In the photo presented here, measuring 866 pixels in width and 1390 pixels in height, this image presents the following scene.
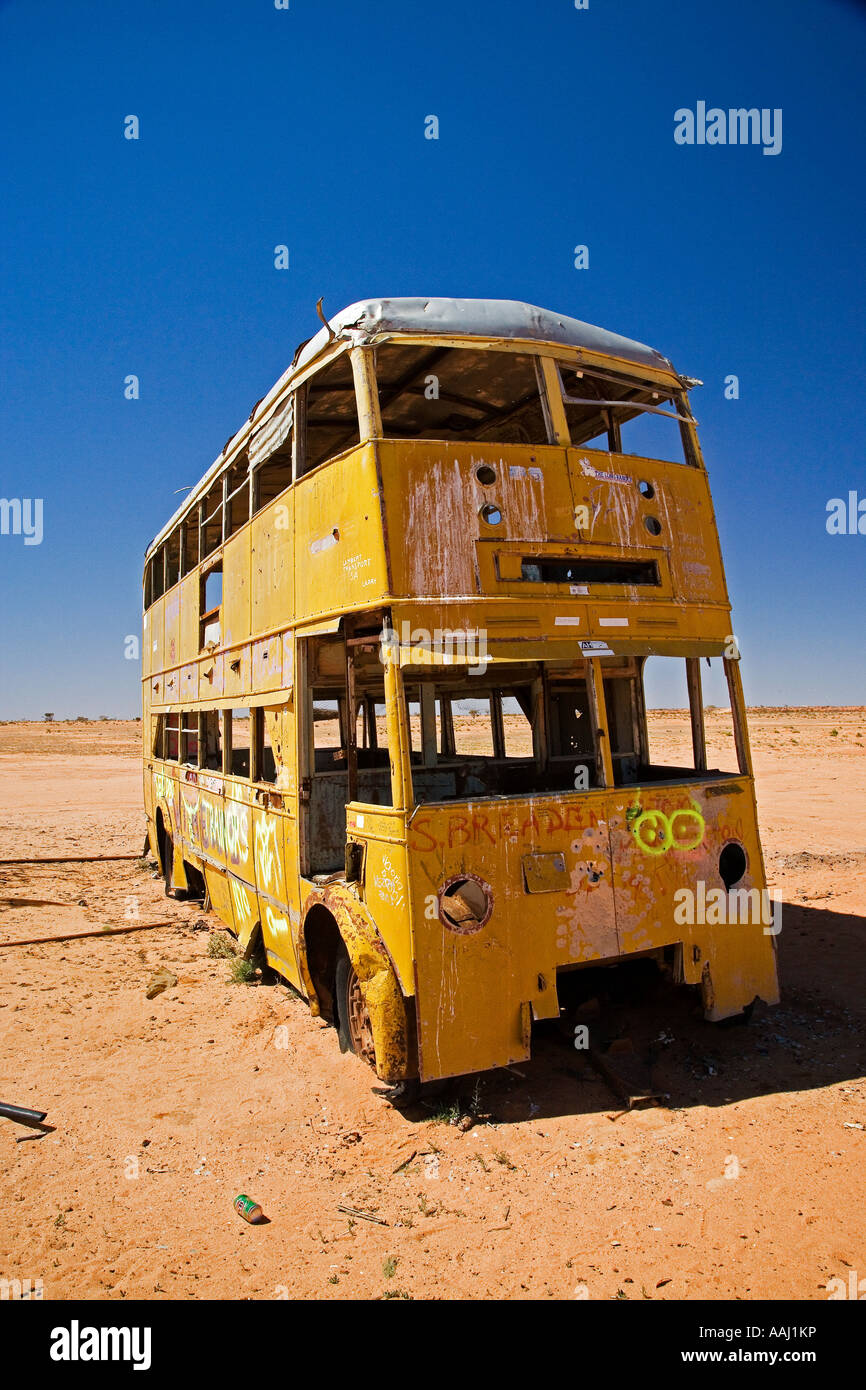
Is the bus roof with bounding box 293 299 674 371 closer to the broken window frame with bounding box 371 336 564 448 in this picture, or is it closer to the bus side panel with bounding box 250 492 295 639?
the broken window frame with bounding box 371 336 564 448

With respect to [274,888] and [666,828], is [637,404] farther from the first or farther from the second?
[274,888]

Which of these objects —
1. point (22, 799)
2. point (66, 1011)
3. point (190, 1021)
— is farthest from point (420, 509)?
point (22, 799)

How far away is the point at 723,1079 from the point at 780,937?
12.1 ft

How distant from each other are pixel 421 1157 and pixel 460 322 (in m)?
5.23

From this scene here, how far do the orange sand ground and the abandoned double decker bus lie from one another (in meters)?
0.49

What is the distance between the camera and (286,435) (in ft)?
21.2

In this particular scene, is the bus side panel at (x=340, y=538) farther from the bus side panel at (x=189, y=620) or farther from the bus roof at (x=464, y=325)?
the bus side panel at (x=189, y=620)

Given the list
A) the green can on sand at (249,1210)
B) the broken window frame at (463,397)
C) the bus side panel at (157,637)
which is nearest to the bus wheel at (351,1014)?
the green can on sand at (249,1210)

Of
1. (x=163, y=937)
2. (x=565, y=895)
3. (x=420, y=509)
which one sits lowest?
(x=163, y=937)

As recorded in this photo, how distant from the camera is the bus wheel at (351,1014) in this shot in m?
5.41

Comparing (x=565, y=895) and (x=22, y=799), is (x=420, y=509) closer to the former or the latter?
(x=565, y=895)

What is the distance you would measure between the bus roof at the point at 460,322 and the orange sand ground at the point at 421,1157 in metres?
4.92

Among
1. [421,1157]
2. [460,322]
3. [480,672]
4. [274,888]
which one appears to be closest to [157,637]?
[274,888]

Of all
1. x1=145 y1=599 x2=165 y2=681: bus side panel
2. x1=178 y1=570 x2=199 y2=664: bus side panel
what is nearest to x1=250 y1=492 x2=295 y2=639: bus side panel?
x1=178 y1=570 x2=199 y2=664: bus side panel
